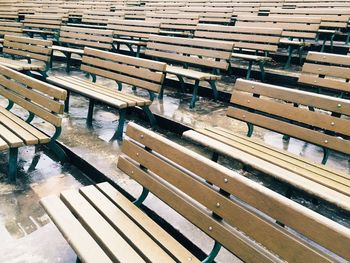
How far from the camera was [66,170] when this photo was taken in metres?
3.23

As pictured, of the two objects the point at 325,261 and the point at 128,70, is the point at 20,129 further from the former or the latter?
the point at 325,261

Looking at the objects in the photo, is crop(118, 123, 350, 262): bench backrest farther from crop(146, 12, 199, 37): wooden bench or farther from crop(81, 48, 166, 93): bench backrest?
crop(146, 12, 199, 37): wooden bench

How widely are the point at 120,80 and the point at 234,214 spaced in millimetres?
3172

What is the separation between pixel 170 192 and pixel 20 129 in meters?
1.85

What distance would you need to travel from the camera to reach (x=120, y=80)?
435 cm

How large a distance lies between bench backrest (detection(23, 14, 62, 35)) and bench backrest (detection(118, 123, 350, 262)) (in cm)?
677

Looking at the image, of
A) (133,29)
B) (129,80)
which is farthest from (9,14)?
(129,80)

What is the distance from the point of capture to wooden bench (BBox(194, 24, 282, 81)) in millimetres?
4871

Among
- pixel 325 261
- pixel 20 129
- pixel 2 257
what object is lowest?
pixel 2 257

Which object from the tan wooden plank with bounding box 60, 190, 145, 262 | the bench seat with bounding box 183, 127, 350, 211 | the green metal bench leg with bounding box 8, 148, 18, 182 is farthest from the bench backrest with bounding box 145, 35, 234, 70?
the tan wooden plank with bounding box 60, 190, 145, 262

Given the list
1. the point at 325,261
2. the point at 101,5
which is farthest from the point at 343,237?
the point at 101,5

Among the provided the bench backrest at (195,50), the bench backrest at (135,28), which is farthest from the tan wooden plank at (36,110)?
the bench backrest at (135,28)

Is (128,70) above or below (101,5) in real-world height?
below

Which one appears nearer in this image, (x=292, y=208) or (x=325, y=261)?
(x=325, y=261)
